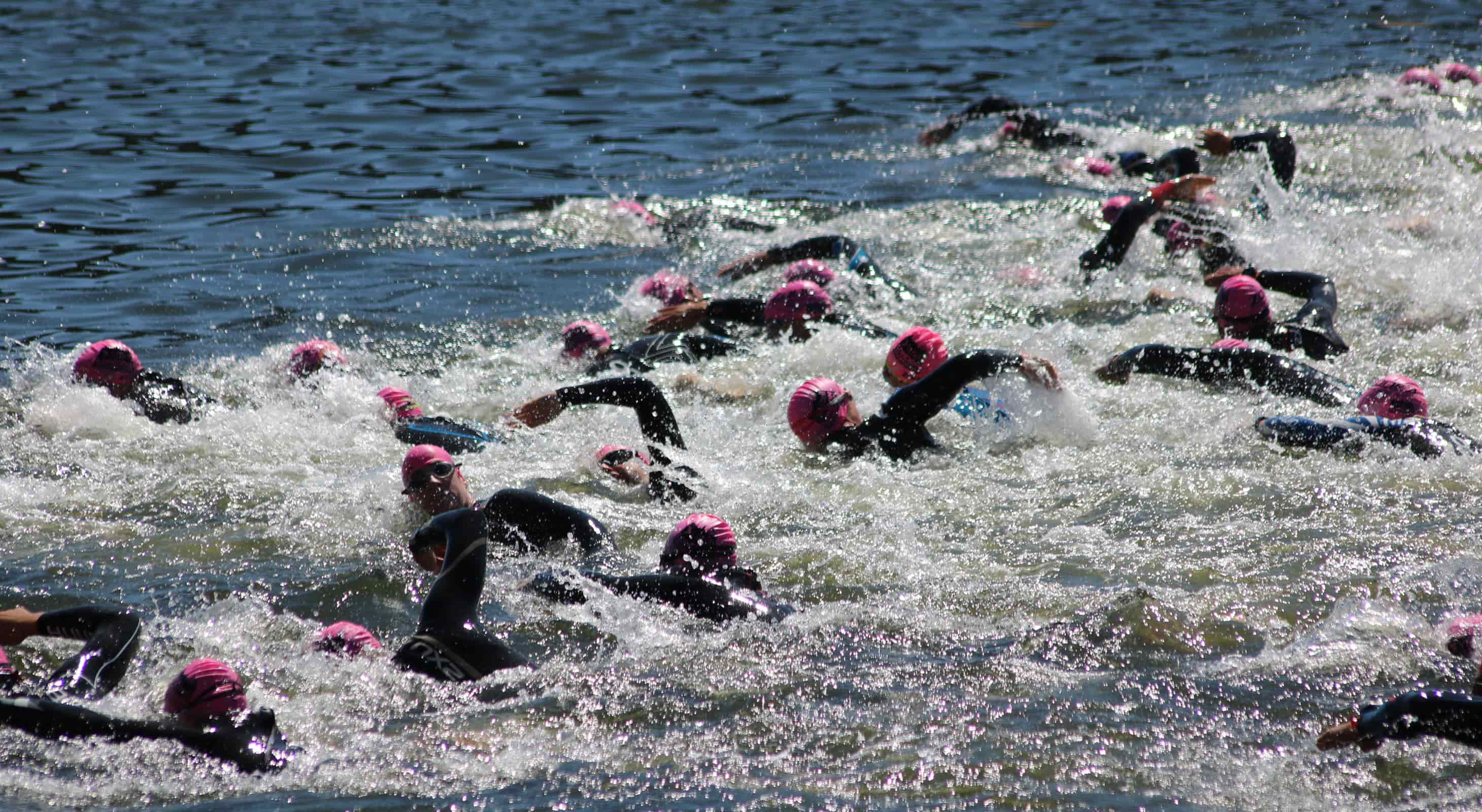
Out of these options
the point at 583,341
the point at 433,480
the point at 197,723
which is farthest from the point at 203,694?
the point at 583,341

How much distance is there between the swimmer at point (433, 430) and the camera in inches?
311

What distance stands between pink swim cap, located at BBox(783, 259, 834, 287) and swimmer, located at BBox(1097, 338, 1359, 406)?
3.20m

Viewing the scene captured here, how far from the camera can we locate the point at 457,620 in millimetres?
5223

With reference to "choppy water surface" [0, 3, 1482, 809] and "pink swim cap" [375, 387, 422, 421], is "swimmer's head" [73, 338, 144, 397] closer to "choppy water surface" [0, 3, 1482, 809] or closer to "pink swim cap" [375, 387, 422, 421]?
"choppy water surface" [0, 3, 1482, 809]

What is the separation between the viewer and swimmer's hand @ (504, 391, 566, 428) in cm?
760

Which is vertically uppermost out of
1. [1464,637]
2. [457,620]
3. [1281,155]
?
[1281,155]

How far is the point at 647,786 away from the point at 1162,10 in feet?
97.1

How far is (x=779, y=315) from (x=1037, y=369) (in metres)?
3.15

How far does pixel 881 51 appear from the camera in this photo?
2594 centimetres

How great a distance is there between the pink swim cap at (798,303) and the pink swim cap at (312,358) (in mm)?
3102

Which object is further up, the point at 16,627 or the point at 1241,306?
the point at 1241,306

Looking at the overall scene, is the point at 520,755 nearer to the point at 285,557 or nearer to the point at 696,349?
the point at 285,557

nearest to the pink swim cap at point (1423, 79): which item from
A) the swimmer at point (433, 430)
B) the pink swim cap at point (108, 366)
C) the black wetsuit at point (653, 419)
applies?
the black wetsuit at point (653, 419)

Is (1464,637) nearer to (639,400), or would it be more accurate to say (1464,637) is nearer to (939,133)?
(639,400)
